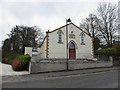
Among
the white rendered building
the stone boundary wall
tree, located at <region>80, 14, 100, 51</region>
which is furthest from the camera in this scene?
tree, located at <region>80, 14, 100, 51</region>

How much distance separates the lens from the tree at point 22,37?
56.4 meters

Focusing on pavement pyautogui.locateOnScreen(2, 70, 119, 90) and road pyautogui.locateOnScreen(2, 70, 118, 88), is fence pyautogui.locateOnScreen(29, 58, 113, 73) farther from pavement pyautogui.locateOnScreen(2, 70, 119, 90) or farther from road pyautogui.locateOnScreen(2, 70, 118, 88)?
road pyautogui.locateOnScreen(2, 70, 118, 88)

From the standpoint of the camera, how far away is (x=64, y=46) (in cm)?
3412

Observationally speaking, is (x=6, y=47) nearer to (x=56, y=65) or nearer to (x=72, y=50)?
(x=72, y=50)

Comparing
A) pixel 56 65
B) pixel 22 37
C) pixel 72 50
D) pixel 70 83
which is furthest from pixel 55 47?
pixel 22 37

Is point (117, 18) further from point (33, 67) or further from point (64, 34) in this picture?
point (33, 67)

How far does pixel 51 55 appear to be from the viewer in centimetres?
3231

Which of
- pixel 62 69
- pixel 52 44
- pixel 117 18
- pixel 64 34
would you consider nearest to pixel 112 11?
pixel 117 18

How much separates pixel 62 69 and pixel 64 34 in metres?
10.6

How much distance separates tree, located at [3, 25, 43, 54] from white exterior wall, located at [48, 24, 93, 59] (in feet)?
75.7

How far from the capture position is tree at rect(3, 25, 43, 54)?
56.4m

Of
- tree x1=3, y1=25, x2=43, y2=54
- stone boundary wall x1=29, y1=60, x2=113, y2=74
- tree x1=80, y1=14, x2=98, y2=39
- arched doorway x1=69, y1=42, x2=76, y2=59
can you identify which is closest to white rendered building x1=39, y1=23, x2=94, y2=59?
arched doorway x1=69, y1=42, x2=76, y2=59

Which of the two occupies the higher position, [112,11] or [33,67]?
[112,11]

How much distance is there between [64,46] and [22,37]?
87.6 feet
